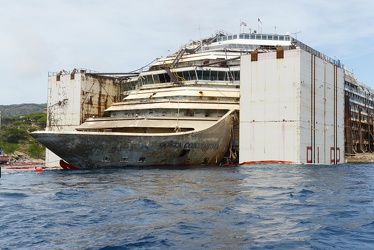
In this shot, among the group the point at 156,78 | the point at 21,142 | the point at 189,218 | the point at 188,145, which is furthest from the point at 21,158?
the point at 189,218

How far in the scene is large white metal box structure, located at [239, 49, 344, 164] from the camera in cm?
3919

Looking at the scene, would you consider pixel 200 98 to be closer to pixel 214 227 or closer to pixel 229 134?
pixel 229 134

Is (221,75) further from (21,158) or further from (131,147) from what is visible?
(21,158)

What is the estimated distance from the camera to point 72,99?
5184 centimetres

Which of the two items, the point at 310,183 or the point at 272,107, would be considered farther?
the point at 272,107

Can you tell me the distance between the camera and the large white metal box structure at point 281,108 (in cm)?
3919

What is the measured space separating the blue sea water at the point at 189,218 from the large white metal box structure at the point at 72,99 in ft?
104

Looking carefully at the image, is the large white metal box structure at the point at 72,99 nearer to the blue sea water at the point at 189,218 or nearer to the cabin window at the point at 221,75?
the cabin window at the point at 221,75

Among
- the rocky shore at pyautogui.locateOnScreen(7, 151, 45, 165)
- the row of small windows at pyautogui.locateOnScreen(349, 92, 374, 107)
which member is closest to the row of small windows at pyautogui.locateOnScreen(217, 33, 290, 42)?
the row of small windows at pyautogui.locateOnScreen(349, 92, 374, 107)

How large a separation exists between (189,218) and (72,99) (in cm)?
4169

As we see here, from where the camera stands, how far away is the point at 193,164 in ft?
132

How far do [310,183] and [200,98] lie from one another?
22.6 m

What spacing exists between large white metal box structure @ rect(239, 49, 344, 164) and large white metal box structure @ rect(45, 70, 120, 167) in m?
20.3

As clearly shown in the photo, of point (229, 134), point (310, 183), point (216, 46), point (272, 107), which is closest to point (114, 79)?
point (216, 46)
